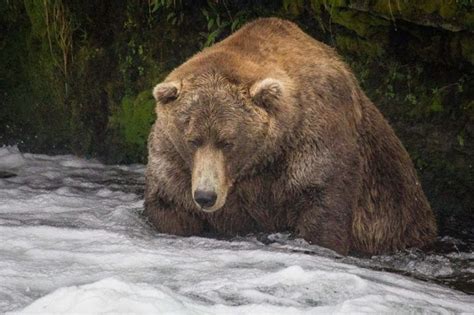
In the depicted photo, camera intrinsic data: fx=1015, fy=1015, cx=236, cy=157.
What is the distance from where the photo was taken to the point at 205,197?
19.9 ft

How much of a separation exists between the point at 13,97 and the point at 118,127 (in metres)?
1.22

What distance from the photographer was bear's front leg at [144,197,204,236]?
6824 millimetres

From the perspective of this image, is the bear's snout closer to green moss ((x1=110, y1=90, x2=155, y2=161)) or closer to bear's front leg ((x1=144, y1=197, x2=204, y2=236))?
bear's front leg ((x1=144, y1=197, x2=204, y2=236))

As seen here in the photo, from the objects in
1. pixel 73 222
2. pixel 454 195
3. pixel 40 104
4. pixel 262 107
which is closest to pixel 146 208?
pixel 73 222

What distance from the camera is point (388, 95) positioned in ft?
28.8

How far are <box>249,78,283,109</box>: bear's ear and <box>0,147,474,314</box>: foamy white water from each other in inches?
35.9

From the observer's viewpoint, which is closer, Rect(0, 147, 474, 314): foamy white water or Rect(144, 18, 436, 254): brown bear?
Rect(0, 147, 474, 314): foamy white water

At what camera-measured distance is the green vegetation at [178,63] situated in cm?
827

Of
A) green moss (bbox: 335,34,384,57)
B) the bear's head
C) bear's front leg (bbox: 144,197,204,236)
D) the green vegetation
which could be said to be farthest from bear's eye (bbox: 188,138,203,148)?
green moss (bbox: 335,34,384,57)

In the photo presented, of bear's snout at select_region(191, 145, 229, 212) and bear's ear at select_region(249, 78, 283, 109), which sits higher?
bear's ear at select_region(249, 78, 283, 109)

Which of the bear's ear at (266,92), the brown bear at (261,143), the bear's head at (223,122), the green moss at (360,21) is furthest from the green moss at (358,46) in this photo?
the bear's ear at (266,92)

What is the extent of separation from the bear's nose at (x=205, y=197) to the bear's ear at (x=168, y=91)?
738 mm

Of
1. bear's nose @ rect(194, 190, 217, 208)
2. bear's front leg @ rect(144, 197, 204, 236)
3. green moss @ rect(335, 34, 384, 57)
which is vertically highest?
green moss @ rect(335, 34, 384, 57)

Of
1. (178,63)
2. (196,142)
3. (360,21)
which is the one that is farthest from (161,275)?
(178,63)
